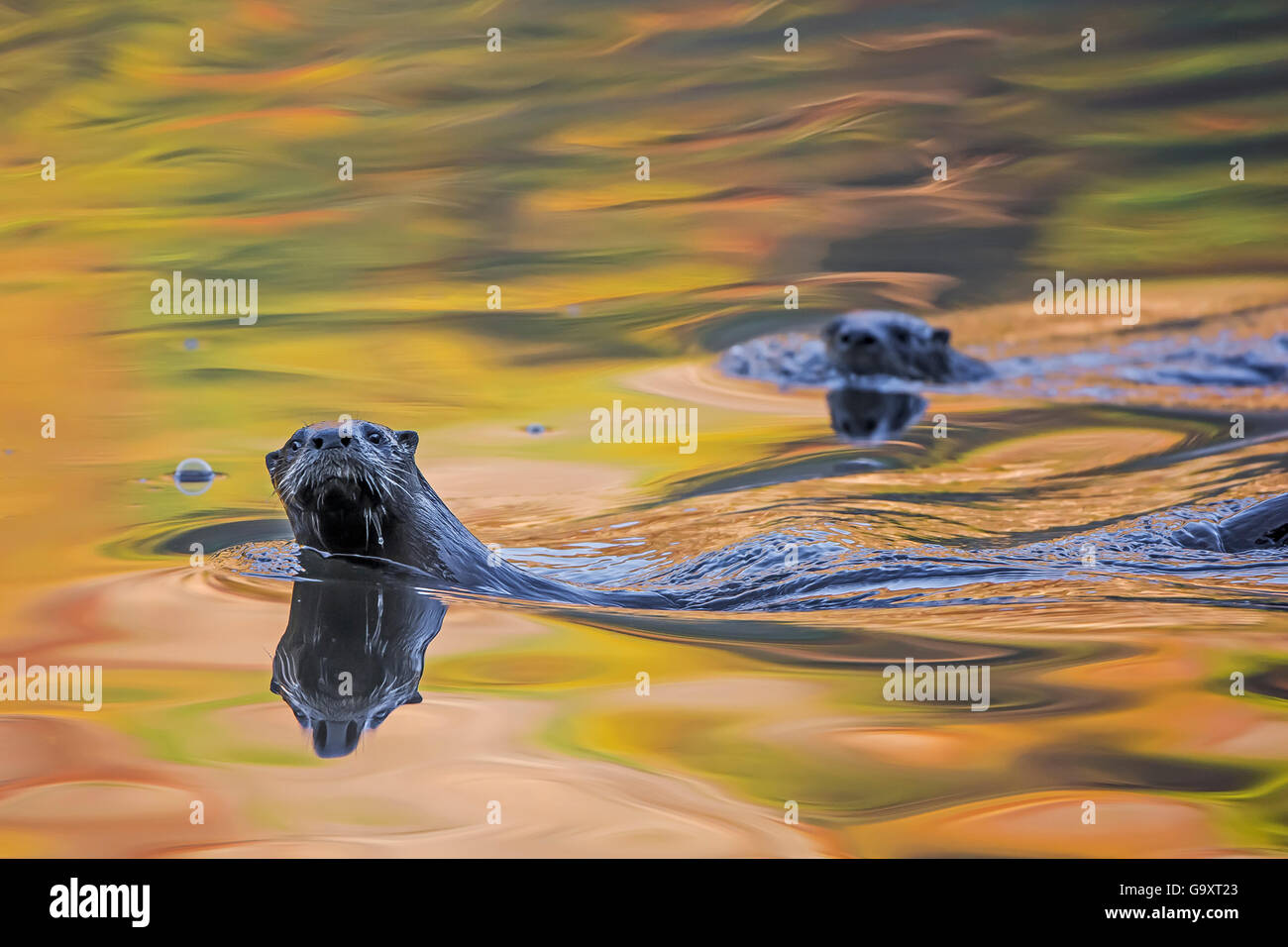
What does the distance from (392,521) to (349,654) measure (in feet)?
2.42

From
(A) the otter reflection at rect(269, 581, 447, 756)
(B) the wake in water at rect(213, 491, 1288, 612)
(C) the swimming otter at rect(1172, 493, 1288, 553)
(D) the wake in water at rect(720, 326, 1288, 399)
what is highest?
(D) the wake in water at rect(720, 326, 1288, 399)

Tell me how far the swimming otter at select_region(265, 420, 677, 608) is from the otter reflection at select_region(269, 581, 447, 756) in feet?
0.52

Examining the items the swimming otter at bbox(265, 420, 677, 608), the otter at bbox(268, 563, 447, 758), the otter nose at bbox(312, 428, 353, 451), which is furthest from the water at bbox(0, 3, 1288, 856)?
the otter nose at bbox(312, 428, 353, 451)

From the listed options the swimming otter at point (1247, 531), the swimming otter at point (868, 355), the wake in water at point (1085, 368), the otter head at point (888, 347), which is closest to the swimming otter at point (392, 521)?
the swimming otter at point (1247, 531)

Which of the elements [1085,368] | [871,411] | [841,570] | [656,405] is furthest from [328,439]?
[1085,368]

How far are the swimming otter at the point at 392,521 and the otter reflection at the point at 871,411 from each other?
2887 mm

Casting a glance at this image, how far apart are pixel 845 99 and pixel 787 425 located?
673cm

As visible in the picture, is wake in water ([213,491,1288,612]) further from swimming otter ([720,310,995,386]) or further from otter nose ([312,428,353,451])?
swimming otter ([720,310,995,386])

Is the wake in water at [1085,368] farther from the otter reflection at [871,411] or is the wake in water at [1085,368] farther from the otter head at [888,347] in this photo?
the otter reflection at [871,411]

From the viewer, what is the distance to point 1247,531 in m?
5.04

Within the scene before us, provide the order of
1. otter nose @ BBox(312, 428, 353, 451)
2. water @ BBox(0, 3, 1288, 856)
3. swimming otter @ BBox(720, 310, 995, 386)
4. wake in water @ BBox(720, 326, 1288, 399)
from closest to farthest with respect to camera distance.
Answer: water @ BBox(0, 3, 1288, 856) < otter nose @ BBox(312, 428, 353, 451) < wake in water @ BBox(720, 326, 1288, 399) < swimming otter @ BBox(720, 310, 995, 386)

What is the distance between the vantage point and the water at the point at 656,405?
10.3ft

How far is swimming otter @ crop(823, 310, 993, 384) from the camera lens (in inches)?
347

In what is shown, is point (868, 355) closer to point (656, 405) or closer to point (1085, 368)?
point (1085, 368)
